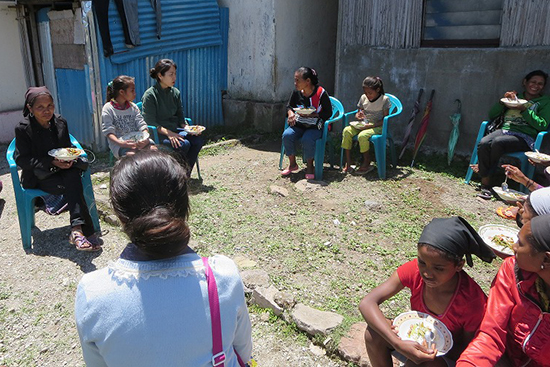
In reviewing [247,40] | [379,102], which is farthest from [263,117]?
Answer: [379,102]

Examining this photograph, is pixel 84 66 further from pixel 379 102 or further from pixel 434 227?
pixel 434 227

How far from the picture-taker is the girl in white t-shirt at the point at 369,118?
A: 5.70m

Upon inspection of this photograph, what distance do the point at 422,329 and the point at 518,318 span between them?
0.40m

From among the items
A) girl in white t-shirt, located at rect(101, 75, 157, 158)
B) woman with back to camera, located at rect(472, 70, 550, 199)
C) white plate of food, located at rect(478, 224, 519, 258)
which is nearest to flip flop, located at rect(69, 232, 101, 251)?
girl in white t-shirt, located at rect(101, 75, 157, 158)

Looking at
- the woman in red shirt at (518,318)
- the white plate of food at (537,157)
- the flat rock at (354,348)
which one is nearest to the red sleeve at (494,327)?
the woman in red shirt at (518,318)

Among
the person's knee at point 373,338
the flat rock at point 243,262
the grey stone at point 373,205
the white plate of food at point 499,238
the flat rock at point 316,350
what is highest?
the white plate of food at point 499,238

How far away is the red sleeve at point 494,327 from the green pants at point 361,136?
372 cm

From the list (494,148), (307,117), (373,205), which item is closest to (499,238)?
(373,205)

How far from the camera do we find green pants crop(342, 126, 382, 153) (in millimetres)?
5633

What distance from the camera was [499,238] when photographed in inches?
103

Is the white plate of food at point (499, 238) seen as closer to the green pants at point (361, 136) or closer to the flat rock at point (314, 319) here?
the flat rock at point (314, 319)

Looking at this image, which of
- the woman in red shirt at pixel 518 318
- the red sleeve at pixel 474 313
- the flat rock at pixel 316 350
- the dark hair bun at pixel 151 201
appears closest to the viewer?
the dark hair bun at pixel 151 201

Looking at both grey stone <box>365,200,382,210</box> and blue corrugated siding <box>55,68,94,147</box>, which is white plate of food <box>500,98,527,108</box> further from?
blue corrugated siding <box>55,68,94,147</box>

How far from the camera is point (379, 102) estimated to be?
19.0 ft
